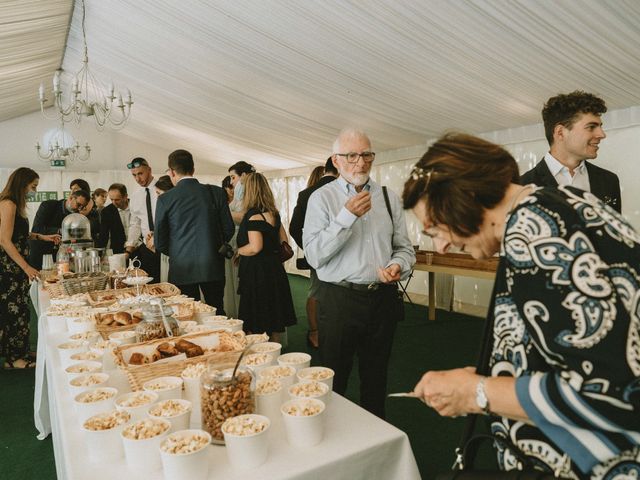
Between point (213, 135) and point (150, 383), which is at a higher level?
point (213, 135)

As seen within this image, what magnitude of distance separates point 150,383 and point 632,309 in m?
1.05

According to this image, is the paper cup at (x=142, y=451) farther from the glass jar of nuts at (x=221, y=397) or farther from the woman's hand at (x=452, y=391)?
the woman's hand at (x=452, y=391)

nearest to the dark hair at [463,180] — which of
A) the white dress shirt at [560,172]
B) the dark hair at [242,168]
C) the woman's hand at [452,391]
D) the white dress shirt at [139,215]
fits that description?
the woman's hand at [452,391]

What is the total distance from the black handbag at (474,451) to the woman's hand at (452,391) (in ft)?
0.21

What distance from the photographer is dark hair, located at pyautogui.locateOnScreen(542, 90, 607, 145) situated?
6.45 feet

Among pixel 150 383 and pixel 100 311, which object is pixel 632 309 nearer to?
pixel 150 383

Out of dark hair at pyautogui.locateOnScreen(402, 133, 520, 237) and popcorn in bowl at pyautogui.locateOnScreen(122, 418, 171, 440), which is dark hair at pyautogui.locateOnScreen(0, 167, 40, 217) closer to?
popcorn in bowl at pyautogui.locateOnScreen(122, 418, 171, 440)

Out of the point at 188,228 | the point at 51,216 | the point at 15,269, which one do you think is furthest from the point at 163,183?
the point at 51,216

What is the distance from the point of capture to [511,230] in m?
0.75

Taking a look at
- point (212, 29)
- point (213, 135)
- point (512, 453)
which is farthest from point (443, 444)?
point (213, 135)

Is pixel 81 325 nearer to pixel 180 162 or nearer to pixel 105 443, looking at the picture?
pixel 105 443

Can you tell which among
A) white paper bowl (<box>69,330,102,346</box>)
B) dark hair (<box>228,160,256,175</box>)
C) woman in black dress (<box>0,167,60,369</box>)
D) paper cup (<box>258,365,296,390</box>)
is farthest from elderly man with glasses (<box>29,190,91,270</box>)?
paper cup (<box>258,365,296,390</box>)

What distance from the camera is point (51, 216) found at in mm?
4945

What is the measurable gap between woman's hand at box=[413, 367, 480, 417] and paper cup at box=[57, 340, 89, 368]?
3.73ft
